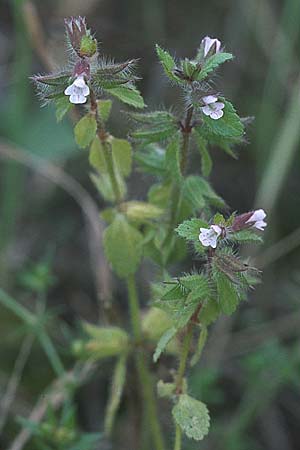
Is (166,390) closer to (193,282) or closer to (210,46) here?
(193,282)

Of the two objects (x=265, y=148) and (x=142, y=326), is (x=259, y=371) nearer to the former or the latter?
(x=142, y=326)

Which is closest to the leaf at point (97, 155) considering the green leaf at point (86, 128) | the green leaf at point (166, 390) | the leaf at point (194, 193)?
the green leaf at point (86, 128)

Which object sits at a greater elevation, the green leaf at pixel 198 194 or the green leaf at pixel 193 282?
the green leaf at pixel 198 194

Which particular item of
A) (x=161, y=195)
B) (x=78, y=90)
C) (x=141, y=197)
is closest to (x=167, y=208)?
(x=161, y=195)

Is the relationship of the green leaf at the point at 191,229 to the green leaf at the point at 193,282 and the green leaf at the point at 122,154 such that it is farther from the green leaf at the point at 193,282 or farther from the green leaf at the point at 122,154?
the green leaf at the point at 122,154

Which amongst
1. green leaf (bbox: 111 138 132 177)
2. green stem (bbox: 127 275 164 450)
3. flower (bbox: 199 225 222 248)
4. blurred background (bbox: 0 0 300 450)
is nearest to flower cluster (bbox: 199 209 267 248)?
flower (bbox: 199 225 222 248)
